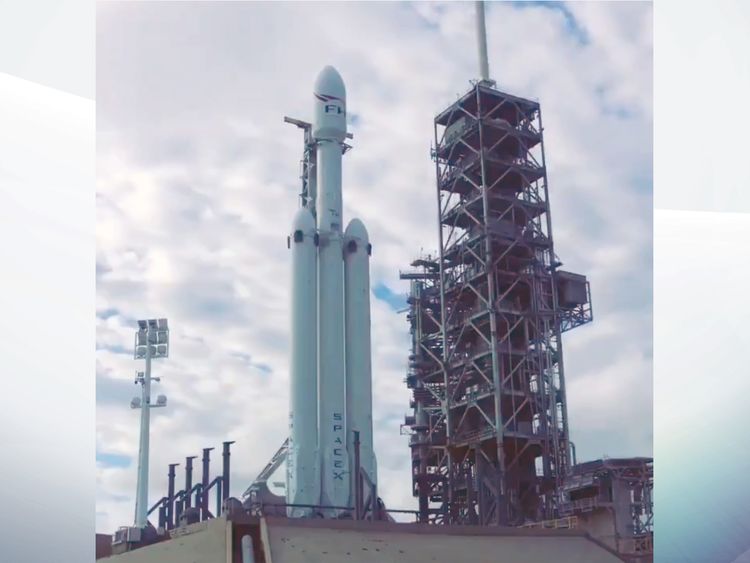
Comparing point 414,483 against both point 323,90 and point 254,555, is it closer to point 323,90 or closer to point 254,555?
point 323,90

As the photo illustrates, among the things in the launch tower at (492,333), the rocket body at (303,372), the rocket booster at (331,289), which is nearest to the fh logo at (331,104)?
the rocket booster at (331,289)

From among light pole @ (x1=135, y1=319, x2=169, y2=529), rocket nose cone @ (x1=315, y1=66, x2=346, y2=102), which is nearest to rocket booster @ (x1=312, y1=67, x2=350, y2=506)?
rocket nose cone @ (x1=315, y1=66, x2=346, y2=102)

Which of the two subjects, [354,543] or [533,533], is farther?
[533,533]

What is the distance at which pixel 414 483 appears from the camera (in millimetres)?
42344

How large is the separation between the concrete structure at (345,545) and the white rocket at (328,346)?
14.8ft

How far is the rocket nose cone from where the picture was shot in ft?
108

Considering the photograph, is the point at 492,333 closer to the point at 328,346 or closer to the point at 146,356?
the point at 328,346

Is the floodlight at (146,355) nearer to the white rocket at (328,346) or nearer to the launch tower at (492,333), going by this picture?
the launch tower at (492,333)

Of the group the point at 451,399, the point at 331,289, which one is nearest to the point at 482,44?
the point at 451,399

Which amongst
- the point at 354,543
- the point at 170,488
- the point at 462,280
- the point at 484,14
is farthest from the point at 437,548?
the point at 484,14

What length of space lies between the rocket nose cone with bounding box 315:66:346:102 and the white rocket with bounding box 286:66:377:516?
3.03 ft

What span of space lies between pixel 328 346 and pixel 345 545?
841 centimetres

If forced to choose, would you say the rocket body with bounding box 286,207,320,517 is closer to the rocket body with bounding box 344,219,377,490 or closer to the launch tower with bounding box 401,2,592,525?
the rocket body with bounding box 344,219,377,490

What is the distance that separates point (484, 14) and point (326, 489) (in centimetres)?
2445
